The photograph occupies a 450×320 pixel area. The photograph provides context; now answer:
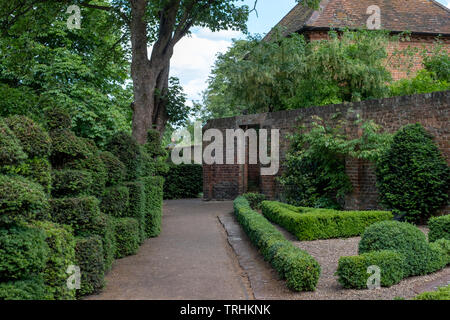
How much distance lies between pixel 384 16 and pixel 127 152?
54.8ft

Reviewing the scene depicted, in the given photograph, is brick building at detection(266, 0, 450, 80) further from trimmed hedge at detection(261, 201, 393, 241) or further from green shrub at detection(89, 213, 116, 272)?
green shrub at detection(89, 213, 116, 272)

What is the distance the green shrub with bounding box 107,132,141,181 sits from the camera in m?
8.87

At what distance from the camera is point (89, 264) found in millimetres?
5625

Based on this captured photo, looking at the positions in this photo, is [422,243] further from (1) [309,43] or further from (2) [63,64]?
(2) [63,64]

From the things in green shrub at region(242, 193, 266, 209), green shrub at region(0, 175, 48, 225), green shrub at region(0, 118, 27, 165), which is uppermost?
green shrub at region(0, 118, 27, 165)

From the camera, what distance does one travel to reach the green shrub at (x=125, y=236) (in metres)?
7.93

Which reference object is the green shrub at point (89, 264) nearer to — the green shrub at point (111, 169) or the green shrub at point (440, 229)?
the green shrub at point (111, 169)

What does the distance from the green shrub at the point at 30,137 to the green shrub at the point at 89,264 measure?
1.32 meters

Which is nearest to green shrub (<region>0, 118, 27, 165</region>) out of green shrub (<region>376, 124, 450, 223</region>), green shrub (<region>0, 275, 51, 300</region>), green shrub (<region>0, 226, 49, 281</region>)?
green shrub (<region>0, 226, 49, 281</region>)

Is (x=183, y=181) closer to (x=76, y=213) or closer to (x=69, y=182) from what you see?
(x=69, y=182)

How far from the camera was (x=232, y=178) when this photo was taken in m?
18.5

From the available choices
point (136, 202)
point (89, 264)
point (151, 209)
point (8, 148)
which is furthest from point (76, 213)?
point (151, 209)

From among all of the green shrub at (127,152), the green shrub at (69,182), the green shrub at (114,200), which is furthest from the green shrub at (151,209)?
the green shrub at (69,182)

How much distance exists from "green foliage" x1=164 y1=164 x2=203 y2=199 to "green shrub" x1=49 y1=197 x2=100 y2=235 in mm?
16114
